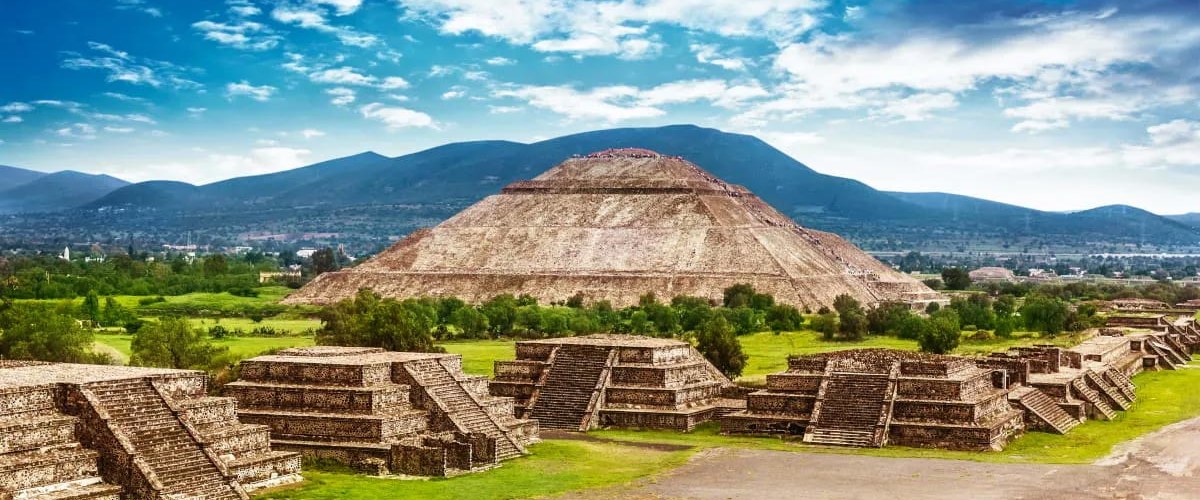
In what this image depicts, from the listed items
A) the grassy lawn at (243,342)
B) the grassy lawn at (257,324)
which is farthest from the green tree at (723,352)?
the grassy lawn at (257,324)

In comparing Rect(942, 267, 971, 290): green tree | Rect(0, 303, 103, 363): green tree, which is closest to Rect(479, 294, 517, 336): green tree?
Rect(0, 303, 103, 363): green tree

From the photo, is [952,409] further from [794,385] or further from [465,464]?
[465,464]

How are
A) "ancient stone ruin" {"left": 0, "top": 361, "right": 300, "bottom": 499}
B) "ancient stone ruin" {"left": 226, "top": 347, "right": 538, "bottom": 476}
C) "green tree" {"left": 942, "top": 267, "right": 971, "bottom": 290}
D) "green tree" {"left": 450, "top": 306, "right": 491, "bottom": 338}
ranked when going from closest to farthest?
"ancient stone ruin" {"left": 0, "top": 361, "right": 300, "bottom": 499} → "ancient stone ruin" {"left": 226, "top": 347, "right": 538, "bottom": 476} → "green tree" {"left": 450, "top": 306, "right": 491, "bottom": 338} → "green tree" {"left": 942, "top": 267, "right": 971, "bottom": 290}

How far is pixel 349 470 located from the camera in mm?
41938

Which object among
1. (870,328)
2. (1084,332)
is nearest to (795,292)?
(870,328)

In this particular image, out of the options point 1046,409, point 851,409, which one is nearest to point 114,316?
point 851,409

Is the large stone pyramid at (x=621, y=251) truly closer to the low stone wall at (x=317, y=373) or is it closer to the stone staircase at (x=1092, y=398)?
the stone staircase at (x=1092, y=398)

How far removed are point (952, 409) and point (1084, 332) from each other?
1910 inches

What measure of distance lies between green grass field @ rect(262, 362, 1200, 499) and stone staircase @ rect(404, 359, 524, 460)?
819mm

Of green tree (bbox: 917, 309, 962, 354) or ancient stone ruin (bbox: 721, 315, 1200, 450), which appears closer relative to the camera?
ancient stone ruin (bbox: 721, 315, 1200, 450)

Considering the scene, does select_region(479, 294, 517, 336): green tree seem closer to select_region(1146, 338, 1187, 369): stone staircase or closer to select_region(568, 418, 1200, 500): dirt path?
select_region(1146, 338, 1187, 369): stone staircase

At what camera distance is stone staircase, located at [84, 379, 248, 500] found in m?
34.9

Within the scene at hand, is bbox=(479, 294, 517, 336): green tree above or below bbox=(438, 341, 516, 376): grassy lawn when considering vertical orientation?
above

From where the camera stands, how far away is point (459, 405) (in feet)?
152
